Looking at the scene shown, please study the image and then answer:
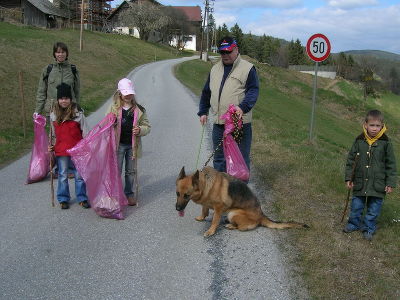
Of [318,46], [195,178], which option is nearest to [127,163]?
[195,178]

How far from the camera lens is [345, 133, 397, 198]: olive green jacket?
4625 mm

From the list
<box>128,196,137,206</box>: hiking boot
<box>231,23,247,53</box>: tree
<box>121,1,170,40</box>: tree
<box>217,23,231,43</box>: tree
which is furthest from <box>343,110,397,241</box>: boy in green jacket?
<box>217,23,231,43</box>: tree

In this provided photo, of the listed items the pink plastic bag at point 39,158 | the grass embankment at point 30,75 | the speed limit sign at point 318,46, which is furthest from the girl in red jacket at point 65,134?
the speed limit sign at point 318,46

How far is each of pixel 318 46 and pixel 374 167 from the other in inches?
243

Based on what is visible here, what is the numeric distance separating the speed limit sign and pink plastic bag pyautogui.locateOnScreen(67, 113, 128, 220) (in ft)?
21.8

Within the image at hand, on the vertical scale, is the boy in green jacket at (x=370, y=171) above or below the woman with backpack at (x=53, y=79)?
below

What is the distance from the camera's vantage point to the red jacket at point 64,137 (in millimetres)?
5496

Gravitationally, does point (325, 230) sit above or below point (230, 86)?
below

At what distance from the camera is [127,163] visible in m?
5.70

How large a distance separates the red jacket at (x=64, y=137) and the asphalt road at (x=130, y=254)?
798mm

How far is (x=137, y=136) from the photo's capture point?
5484 mm

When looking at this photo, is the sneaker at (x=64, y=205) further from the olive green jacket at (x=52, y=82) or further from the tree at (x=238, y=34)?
the tree at (x=238, y=34)

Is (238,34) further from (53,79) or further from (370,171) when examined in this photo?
(370,171)

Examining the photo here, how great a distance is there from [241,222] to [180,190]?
899mm
